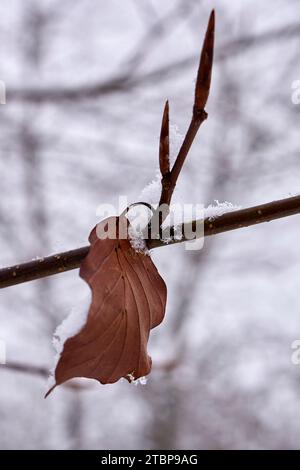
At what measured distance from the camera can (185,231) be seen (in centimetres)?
42

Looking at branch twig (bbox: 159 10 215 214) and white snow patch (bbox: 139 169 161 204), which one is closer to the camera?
branch twig (bbox: 159 10 215 214)

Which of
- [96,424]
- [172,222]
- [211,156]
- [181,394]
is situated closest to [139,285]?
[172,222]

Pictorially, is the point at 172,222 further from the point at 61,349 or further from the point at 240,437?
the point at 240,437

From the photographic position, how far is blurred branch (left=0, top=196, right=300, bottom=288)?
0.42 m

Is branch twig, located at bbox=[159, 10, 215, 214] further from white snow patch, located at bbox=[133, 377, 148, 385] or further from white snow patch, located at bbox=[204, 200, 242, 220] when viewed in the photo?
white snow patch, located at bbox=[133, 377, 148, 385]

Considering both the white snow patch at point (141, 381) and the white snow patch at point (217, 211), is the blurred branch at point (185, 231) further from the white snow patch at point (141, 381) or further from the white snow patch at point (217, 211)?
the white snow patch at point (141, 381)

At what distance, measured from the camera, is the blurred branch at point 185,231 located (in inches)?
16.6

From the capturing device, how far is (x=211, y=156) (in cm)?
350

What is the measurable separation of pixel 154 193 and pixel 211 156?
309 centimetres

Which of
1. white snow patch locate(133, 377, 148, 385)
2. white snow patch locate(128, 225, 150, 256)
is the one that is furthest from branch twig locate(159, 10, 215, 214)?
white snow patch locate(133, 377, 148, 385)

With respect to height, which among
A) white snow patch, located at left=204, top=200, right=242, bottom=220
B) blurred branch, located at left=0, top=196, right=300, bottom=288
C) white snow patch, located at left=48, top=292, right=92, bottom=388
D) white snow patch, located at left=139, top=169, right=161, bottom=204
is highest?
white snow patch, located at left=139, top=169, right=161, bottom=204

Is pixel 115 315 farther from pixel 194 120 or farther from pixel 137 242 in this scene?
pixel 194 120

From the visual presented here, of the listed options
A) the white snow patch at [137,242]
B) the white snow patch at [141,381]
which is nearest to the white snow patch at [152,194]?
the white snow patch at [137,242]

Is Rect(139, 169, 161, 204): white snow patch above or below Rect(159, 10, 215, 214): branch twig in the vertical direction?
above
